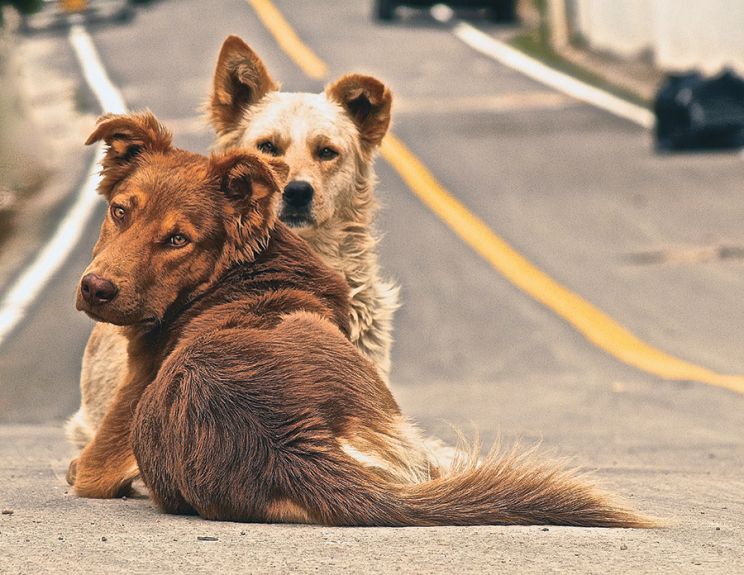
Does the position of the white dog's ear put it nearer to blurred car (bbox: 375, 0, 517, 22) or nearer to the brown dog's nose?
the brown dog's nose

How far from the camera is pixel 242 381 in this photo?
5.40 meters

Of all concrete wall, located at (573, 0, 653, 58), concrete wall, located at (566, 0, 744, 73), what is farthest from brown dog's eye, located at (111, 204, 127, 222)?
concrete wall, located at (573, 0, 653, 58)

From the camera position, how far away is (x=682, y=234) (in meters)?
19.3

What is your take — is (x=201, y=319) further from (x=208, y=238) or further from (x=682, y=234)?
(x=682, y=234)

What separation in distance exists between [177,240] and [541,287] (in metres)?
11.4

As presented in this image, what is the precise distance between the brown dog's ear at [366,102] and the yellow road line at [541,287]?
472 cm

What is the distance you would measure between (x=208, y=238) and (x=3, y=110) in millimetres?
17580

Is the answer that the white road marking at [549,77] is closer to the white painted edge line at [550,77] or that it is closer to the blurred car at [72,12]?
the white painted edge line at [550,77]

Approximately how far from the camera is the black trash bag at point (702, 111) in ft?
76.6

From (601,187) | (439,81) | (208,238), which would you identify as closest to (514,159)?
(601,187)

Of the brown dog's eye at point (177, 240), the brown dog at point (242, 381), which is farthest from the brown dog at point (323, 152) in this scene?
the brown dog's eye at point (177, 240)

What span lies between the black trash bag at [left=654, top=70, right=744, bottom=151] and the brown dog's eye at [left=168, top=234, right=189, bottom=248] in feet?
60.1

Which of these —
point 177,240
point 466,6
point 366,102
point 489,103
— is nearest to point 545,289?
point 366,102

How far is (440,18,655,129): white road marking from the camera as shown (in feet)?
92.4
